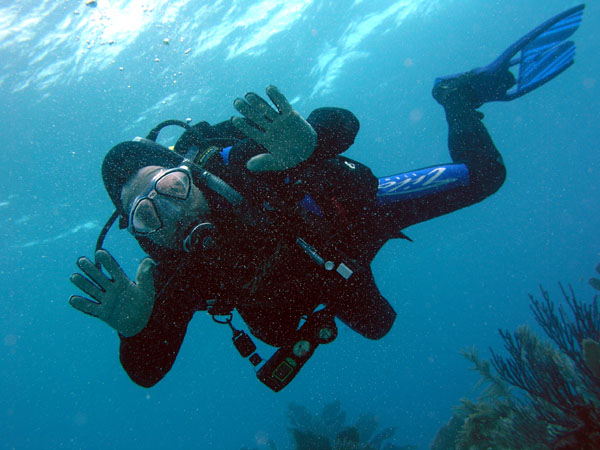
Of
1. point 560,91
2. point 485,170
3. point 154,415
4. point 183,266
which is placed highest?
point 560,91

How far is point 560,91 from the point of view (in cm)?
3559

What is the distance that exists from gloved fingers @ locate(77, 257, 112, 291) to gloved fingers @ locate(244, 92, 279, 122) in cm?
144

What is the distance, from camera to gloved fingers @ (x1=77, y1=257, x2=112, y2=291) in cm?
207

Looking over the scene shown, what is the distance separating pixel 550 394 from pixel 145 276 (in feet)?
17.2

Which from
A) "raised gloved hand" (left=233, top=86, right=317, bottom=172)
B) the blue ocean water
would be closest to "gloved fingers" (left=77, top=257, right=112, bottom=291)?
"raised gloved hand" (left=233, top=86, right=317, bottom=172)

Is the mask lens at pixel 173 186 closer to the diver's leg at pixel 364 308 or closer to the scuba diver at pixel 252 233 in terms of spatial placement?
the scuba diver at pixel 252 233

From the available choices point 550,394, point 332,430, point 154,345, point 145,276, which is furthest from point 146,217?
point 332,430

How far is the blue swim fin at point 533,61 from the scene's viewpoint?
11.7ft

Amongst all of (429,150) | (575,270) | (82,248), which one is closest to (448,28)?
(429,150)

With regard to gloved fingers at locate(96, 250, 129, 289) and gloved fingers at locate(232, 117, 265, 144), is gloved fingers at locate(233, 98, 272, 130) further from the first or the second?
gloved fingers at locate(96, 250, 129, 289)

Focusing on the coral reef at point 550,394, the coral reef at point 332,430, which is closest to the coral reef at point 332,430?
the coral reef at point 332,430

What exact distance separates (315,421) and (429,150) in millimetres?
31858

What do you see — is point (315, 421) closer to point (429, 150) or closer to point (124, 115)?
point (124, 115)

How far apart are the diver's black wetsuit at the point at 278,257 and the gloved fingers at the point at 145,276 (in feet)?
0.37
